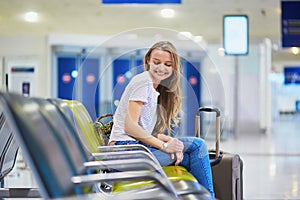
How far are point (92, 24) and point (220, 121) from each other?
8.54 m

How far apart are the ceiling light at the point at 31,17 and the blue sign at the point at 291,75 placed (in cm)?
1474

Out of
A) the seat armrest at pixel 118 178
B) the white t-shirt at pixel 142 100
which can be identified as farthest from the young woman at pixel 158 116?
the seat armrest at pixel 118 178

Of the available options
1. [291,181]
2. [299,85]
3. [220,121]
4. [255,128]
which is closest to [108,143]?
[220,121]

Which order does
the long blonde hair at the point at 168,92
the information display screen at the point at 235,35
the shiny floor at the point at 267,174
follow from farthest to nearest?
the information display screen at the point at 235,35
the shiny floor at the point at 267,174
the long blonde hair at the point at 168,92

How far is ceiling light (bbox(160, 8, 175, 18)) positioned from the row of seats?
7.15 meters

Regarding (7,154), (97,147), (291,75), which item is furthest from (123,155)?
(291,75)

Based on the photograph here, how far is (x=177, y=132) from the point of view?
2771 millimetres

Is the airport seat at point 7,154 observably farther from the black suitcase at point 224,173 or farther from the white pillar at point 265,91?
the white pillar at point 265,91

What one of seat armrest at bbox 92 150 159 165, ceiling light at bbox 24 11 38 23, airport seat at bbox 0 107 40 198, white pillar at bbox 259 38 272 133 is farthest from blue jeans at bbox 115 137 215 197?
white pillar at bbox 259 38 272 133

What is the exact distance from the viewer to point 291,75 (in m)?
22.7

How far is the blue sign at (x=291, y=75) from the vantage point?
2256 cm

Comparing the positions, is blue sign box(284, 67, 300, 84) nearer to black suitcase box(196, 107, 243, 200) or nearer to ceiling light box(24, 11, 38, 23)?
ceiling light box(24, 11, 38, 23)

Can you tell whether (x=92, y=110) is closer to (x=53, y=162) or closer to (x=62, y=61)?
(x=53, y=162)

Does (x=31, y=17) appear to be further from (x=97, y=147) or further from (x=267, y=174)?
(x=97, y=147)
